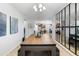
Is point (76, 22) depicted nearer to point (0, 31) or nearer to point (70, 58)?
point (0, 31)

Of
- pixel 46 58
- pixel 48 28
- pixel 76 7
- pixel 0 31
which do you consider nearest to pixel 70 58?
pixel 46 58

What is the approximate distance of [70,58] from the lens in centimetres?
94

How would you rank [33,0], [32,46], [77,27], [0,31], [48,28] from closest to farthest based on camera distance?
[33,0]
[32,46]
[0,31]
[77,27]
[48,28]

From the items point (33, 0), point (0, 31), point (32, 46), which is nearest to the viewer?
point (33, 0)

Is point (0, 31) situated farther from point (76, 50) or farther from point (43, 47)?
point (76, 50)

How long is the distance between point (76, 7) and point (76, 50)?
1919 mm

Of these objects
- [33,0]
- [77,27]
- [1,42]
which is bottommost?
[1,42]

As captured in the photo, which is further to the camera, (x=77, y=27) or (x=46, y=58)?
(x=77, y=27)

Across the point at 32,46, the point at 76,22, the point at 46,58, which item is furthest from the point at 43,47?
the point at 76,22

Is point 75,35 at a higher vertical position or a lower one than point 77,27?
lower

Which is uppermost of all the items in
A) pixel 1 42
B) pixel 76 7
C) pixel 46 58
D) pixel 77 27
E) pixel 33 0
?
pixel 76 7

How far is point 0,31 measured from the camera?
3.93 m

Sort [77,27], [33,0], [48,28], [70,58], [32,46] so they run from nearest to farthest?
[70,58]
[33,0]
[32,46]
[77,27]
[48,28]

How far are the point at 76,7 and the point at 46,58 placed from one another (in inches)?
154
